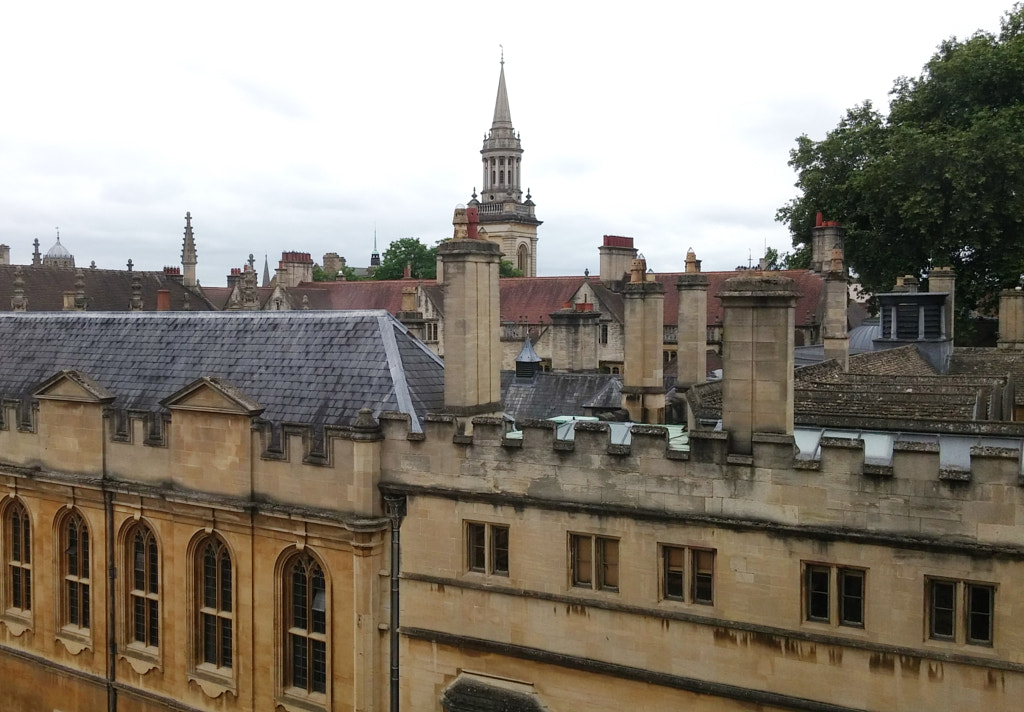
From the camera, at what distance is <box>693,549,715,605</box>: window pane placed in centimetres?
1160

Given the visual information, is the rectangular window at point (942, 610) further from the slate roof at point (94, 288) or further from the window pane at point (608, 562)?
the slate roof at point (94, 288)

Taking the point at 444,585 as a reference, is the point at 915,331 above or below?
above

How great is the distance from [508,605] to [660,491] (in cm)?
284

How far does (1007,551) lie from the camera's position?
982cm

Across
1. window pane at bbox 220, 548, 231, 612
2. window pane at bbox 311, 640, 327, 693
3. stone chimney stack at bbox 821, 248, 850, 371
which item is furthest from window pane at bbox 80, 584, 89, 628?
stone chimney stack at bbox 821, 248, 850, 371

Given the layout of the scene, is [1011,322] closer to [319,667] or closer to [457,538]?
[457,538]

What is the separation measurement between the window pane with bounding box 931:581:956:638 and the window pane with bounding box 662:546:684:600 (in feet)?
9.62

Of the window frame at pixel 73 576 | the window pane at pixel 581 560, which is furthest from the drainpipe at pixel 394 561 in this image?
the window frame at pixel 73 576

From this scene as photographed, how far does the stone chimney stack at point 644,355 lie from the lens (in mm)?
19344

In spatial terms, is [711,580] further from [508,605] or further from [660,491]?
[508,605]

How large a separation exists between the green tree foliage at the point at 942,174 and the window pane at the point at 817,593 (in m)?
26.0

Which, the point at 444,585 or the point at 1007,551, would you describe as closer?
the point at 1007,551

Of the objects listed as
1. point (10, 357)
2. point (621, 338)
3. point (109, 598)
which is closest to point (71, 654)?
point (109, 598)

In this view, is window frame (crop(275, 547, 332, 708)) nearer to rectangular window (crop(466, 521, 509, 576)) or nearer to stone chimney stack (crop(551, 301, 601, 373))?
A: rectangular window (crop(466, 521, 509, 576))
